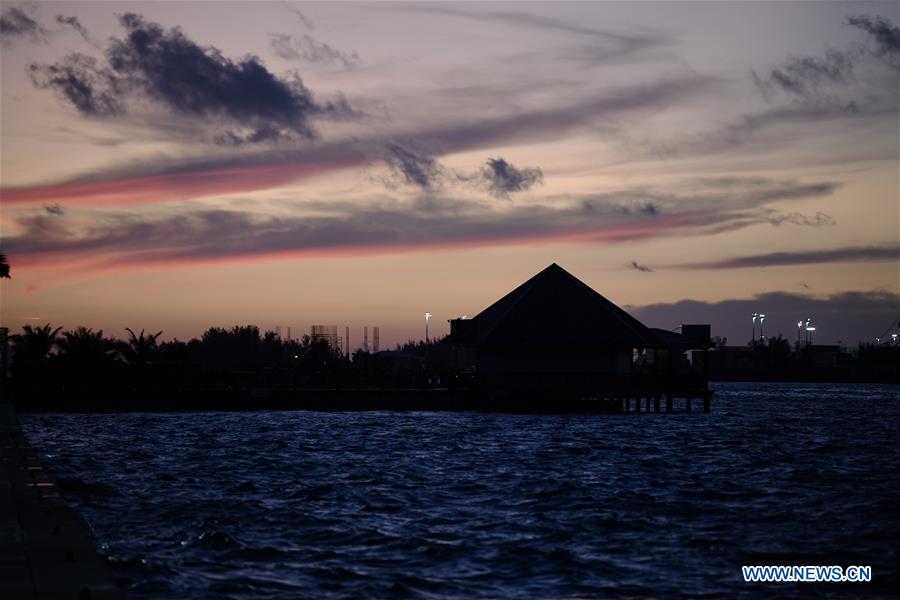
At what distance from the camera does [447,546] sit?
20.9 m

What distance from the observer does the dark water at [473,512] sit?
18.0 m

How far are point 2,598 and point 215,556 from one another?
21.9 feet

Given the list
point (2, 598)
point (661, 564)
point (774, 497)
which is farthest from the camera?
point (774, 497)

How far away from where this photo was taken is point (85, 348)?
84.6m

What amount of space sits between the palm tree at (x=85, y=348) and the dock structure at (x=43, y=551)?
2473 inches

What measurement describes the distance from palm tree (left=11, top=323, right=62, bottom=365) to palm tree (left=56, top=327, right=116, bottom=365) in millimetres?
939

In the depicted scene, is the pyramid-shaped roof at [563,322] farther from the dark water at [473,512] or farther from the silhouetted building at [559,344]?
the dark water at [473,512]

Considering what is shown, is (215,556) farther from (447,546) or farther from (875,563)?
(875,563)

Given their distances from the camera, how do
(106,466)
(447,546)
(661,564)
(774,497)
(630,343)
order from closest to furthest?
(661,564), (447,546), (774,497), (106,466), (630,343)

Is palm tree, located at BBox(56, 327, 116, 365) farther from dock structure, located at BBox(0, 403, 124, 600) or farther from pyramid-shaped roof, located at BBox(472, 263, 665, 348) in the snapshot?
dock structure, located at BBox(0, 403, 124, 600)

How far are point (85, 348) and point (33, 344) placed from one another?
388 centimetres

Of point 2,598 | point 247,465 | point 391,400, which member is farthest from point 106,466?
point 391,400

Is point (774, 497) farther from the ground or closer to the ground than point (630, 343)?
closer to the ground

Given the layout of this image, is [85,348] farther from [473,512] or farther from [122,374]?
[473,512]
